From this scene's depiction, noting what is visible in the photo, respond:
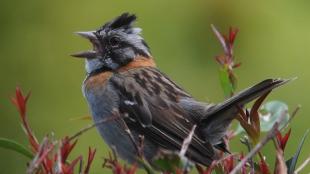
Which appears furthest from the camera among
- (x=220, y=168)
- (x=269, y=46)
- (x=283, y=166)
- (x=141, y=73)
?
(x=269, y=46)

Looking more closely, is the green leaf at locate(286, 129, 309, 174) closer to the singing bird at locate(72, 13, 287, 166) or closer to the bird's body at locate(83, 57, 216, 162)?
the singing bird at locate(72, 13, 287, 166)

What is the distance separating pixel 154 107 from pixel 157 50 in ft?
5.23

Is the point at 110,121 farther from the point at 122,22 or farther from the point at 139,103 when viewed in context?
the point at 122,22

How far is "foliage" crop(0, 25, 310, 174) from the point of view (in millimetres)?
1799

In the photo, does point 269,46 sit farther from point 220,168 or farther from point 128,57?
point 220,168

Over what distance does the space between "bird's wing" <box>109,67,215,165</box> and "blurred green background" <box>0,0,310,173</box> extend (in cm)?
107

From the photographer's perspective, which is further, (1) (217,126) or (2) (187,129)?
(2) (187,129)

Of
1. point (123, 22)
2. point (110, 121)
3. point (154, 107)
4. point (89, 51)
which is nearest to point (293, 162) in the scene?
point (110, 121)

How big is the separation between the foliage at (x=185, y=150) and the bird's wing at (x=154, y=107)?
0.95 m

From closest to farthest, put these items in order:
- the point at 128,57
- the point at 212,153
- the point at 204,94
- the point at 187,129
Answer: the point at 212,153 < the point at 187,129 < the point at 128,57 < the point at 204,94

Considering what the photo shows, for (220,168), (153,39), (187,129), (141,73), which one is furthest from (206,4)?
(220,168)

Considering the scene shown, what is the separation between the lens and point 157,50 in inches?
208

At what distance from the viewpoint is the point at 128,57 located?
13.9 ft

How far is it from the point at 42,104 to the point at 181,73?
0.94m
